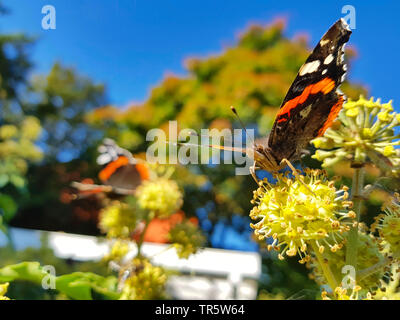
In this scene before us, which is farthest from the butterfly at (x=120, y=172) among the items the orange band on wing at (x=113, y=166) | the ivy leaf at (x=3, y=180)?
the ivy leaf at (x=3, y=180)

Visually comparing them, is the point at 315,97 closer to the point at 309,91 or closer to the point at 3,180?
the point at 309,91

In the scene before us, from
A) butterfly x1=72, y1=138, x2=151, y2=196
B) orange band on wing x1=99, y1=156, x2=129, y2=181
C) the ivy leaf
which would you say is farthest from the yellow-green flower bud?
the ivy leaf

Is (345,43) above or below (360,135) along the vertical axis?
above

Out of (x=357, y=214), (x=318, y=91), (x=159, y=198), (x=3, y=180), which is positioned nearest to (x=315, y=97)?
(x=318, y=91)

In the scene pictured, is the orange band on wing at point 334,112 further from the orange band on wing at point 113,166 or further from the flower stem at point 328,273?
the orange band on wing at point 113,166

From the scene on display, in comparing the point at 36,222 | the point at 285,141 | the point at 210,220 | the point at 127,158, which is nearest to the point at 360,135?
the point at 285,141

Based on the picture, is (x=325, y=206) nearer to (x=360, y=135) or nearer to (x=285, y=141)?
(x=360, y=135)
